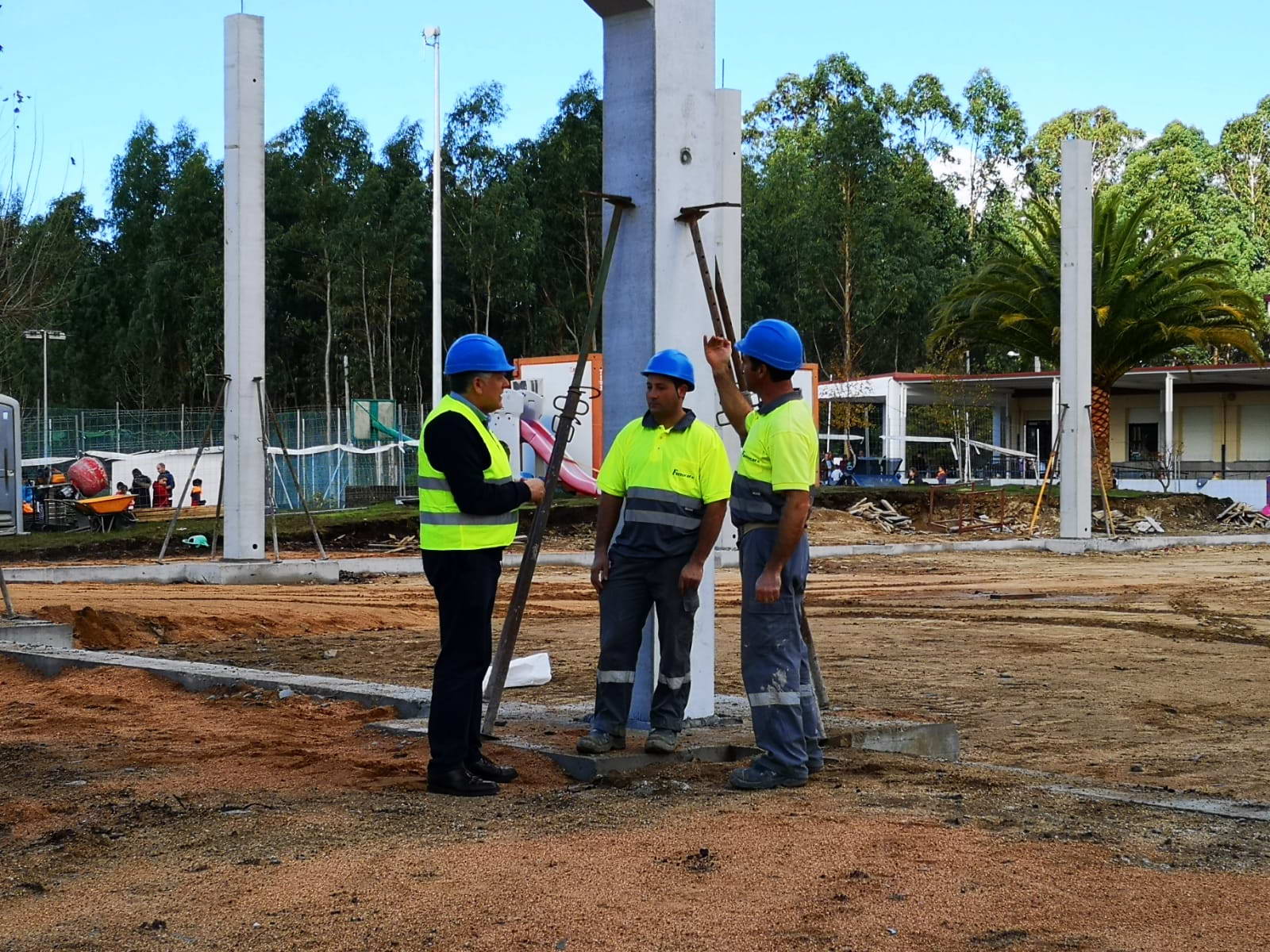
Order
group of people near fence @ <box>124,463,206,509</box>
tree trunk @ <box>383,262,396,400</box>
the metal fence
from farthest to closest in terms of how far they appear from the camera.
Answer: tree trunk @ <box>383,262,396,400</box> → the metal fence → group of people near fence @ <box>124,463,206,509</box>

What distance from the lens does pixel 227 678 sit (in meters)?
10.4

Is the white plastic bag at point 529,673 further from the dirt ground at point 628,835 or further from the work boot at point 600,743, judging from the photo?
the work boot at point 600,743

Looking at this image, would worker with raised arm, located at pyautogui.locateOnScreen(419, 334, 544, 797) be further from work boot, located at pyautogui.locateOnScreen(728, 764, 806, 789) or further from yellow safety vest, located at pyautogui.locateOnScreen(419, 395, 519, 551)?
work boot, located at pyautogui.locateOnScreen(728, 764, 806, 789)

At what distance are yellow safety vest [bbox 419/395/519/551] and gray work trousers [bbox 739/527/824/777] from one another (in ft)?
3.72

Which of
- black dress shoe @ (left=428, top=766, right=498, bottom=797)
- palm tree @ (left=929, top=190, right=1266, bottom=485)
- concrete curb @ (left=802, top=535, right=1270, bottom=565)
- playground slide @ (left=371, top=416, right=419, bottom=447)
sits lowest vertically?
concrete curb @ (left=802, top=535, right=1270, bottom=565)

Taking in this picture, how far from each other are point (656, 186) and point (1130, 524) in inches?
1211

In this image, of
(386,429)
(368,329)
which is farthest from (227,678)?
(368,329)

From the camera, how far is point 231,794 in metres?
6.70

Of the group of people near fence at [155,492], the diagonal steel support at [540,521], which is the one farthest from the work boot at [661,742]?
the group of people near fence at [155,492]

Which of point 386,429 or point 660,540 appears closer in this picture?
point 660,540

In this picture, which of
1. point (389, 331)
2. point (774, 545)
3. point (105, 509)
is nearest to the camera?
point (774, 545)

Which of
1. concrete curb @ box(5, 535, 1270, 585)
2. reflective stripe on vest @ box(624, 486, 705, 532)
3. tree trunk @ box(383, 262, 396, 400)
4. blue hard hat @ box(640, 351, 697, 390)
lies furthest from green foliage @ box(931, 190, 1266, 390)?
reflective stripe on vest @ box(624, 486, 705, 532)

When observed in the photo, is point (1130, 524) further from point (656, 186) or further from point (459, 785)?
point (459, 785)

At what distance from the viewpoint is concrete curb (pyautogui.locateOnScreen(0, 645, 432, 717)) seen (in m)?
9.39
